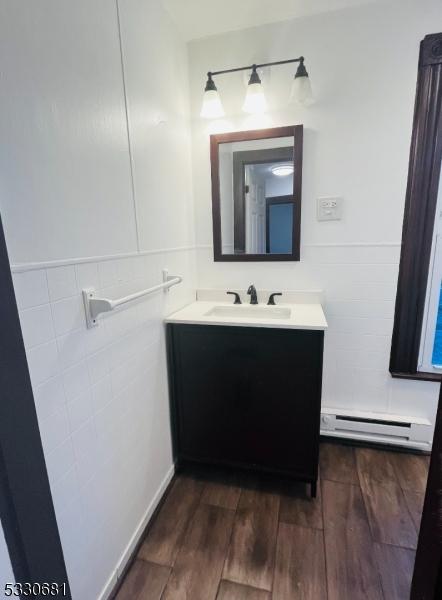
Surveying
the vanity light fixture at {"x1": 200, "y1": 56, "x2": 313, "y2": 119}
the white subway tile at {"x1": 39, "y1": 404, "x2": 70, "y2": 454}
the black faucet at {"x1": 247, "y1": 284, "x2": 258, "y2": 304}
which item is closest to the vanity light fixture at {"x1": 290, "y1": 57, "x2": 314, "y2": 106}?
the vanity light fixture at {"x1": 200, "y1": 56, "x2": 313, "y2": 119}

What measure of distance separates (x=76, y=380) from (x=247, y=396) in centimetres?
85

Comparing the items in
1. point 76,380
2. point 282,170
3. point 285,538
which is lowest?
point 285,538

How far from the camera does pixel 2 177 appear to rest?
68 centimetres

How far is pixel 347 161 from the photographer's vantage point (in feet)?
5.34

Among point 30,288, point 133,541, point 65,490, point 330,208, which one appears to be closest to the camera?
point 30,288

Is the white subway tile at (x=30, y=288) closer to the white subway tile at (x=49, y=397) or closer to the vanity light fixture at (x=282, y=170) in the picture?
the white subway tile at (x=49, y=397)

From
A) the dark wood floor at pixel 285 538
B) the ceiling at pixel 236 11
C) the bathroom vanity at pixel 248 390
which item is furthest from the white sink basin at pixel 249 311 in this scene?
the ceiling at pixel 236 11

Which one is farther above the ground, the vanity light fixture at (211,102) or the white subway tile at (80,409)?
the vanity light fixture at (211,102)

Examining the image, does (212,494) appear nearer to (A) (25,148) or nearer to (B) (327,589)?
(B) (327,589)

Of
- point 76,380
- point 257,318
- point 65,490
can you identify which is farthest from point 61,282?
point 257,318

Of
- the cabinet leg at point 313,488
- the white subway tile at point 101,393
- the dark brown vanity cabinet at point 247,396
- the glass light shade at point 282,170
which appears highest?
the glass light shade at point 282,170

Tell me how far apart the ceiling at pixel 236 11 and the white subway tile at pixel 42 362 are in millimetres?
1622

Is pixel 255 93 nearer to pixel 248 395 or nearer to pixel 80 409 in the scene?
pixel 248 395

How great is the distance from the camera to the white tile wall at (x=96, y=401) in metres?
0.81
